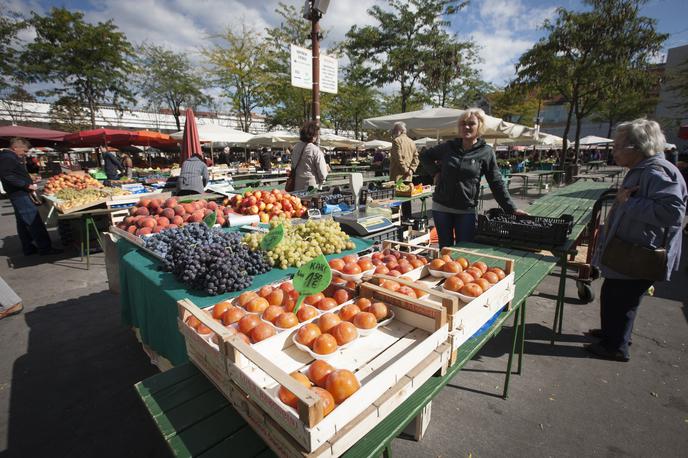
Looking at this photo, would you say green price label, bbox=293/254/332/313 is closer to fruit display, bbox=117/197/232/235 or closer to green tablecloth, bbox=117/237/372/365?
green tablecloth, bbox=117/237/372/365

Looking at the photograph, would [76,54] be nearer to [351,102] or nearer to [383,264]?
[351,102]

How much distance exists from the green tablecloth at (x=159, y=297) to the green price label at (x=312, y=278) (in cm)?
66

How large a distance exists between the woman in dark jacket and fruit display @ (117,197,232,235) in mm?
2524

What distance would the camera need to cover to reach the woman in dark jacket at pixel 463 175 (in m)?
3.52

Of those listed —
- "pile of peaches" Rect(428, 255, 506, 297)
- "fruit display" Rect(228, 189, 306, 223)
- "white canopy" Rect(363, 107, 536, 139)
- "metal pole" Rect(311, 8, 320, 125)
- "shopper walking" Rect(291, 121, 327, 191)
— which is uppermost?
"metal pole" Rect(311, 8, 320, 125)

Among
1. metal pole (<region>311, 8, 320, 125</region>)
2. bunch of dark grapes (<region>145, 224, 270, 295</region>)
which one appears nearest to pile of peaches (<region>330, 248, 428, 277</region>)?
bunch of dark grapes (<region>145, 224, 270, 295</region>)

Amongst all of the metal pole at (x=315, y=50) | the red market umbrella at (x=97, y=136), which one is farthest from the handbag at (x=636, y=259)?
the red market umbrella at (x=97, y=136)

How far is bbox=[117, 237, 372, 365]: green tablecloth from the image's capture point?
215cm

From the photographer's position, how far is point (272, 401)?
3.51 feet

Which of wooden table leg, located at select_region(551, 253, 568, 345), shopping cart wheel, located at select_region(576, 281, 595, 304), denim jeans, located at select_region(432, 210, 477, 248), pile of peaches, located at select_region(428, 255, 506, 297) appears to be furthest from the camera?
shopping cart wheel, located at select_region(576, 281, 595, 304)

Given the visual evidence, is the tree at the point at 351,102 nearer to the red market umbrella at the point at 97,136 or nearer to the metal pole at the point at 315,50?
the metal pole at the point at 315,50

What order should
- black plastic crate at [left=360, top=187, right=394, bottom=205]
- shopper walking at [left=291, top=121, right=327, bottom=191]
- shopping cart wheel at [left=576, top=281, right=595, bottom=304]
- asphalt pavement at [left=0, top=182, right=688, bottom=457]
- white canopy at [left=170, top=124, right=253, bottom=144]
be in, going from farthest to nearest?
white canopy at [left=170, top=124, right=253, bottom=144]
black plastic crate at [left=360, top=187, right=394, bottom=205]
shopper walking at [left=291, top=121, right=327, bottom=191]
shopping cart wheel at [left=576, top=281, right=595, bottom=304]
asphalt pavement at [left=0, top=182, right=688, bottom=457]

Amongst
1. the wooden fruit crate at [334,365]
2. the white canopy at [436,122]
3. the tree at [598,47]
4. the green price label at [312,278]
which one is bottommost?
the wooden fruit crate at [334,365]

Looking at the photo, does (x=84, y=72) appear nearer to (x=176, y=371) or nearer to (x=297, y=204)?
(x=297, y=204)
